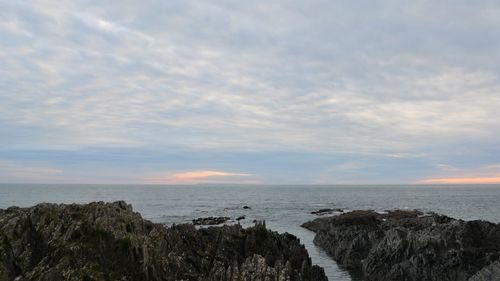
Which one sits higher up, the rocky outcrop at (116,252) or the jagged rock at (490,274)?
the rocky outcrop at (116,252)

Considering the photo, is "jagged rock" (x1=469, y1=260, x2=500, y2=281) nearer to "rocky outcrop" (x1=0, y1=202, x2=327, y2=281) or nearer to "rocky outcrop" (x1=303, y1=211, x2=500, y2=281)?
"rocky outcrop" (x1=303, y1=211, x2=500, y2=281)

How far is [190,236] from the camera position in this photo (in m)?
36.0

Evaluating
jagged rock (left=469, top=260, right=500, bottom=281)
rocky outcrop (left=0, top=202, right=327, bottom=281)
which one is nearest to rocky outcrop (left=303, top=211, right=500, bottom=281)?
jagged rock (left=469, top=260, right=500, bottom=281)

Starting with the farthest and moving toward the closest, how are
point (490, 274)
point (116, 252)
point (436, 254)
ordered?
point (436, 254), point (490, 274), point (116, 252)

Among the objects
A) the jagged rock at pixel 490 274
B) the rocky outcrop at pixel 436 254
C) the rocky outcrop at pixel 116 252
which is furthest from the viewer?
the rocky outcrop at pixel 436 254

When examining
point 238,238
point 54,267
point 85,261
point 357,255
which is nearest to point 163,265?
point 85,261

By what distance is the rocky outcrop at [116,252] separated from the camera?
82.7 ft

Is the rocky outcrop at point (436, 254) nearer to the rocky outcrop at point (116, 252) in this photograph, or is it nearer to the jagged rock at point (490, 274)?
the jagged rock at point (490, 274)

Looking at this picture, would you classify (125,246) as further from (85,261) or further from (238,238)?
(238,238)

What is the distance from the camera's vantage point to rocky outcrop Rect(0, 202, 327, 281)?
2522 cm

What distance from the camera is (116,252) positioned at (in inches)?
1076

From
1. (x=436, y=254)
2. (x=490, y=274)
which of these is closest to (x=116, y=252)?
(x=490, y=274)

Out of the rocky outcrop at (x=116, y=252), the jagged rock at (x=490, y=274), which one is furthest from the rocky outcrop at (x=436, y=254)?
the rocky outcrop at (x=116, y=252)

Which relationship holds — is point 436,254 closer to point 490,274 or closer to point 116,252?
point 490,274
